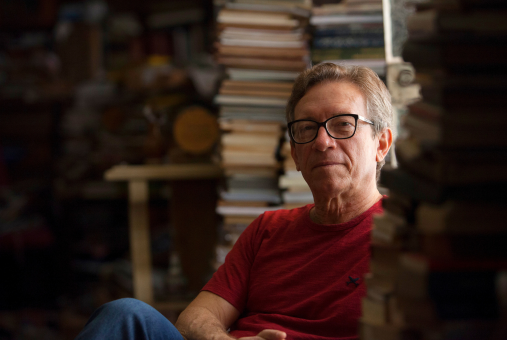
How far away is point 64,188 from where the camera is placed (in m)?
3.21

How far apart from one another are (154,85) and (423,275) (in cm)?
212

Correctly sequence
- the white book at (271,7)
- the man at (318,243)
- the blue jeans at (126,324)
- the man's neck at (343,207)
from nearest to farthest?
the blue jeans at (126,324), the man at (318,243), the man's neck at (343,207), the white book at (271,7)

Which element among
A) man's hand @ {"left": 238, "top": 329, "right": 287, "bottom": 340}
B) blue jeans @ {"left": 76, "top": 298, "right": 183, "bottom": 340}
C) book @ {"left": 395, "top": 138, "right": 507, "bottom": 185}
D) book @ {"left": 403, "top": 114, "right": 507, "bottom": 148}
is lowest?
man's hand @ {"left": 238, "top": 329, "right": 287, "bottom": 340}

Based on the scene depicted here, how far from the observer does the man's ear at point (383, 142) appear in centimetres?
131

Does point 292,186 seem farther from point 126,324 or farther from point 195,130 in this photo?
point 126,324

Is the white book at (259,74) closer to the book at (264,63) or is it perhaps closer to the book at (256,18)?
the book at (264,63)

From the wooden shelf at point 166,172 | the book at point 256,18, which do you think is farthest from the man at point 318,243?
the wooden shelf at point 166,172

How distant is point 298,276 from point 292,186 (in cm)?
76

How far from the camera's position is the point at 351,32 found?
1900 millimetres

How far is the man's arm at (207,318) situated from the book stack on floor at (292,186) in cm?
71

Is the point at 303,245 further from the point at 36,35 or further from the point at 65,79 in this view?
the point at 36,35

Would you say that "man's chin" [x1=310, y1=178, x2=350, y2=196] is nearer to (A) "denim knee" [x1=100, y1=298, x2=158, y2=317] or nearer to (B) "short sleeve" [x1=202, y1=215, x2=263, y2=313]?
(B) "short sleeve" [x1=202, y1=215, x2=263, y2=313]

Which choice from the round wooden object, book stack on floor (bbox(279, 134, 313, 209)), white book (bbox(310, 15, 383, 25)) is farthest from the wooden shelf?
white book (bbox(310, 15, 383, 25))

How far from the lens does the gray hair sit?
4.18 feet
